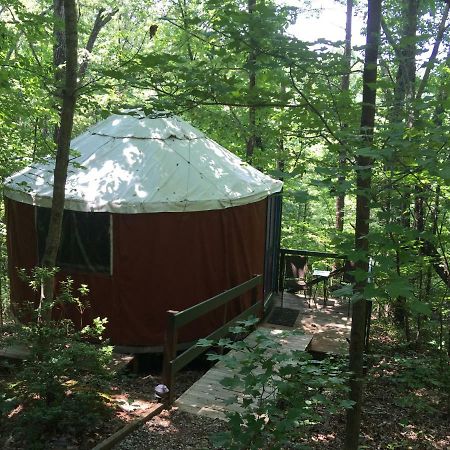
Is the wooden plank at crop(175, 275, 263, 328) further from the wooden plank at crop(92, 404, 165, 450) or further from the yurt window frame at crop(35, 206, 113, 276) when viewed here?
the yurt window frame at crop(35, 206, 113, 276)

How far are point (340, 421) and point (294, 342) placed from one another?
1380mm

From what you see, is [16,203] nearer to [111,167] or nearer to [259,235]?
[111,167]

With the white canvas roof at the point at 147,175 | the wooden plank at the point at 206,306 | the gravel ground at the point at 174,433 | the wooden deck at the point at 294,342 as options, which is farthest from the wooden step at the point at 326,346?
the gravel ground at the point at 174,433

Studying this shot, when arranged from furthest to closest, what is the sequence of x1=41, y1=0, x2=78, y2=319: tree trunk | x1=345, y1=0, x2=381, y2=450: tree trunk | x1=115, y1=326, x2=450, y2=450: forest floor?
x1=41, y1=0, x2=78, y2=319: tree trunk → x1=115, y1=326, x2=450, y2=450: forest floor → x1=345, y1=0, x2=381, y2=450: tree trunk

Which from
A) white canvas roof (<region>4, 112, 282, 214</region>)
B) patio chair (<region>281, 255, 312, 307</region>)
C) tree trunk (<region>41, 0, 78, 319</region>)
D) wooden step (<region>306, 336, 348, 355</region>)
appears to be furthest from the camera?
patio chair (<region>281, 255, 312, 307</region>)

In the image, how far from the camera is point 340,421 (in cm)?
441

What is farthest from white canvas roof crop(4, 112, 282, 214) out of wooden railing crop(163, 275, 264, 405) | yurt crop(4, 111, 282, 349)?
wooden railing crop(163, 275, 264, 405)

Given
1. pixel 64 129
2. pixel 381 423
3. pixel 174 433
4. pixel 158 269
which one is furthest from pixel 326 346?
pixel 64 129

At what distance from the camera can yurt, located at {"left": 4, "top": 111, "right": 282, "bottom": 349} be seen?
18.2ft

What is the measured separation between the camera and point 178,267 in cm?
577

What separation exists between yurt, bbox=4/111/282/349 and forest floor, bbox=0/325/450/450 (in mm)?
934

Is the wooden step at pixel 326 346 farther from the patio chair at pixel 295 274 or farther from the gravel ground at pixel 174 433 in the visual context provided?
the gravel ground at pixel 174 433

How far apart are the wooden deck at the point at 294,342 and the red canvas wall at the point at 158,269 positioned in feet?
3.19

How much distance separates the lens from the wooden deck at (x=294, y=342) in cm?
397
